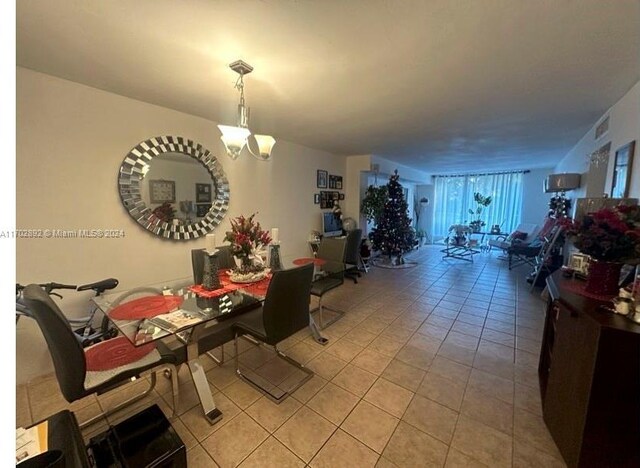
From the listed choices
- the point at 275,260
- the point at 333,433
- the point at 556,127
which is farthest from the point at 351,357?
the point at 556,127

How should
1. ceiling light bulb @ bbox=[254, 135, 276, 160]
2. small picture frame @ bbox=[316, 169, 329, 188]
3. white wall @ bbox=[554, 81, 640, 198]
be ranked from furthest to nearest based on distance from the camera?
small picture frame @ bbox=[316, 169, 329, 188], ceiling light bulb @ bbox=[254, 135, 276, 160], white wall @ bbox=[554, 81, 640, 198]

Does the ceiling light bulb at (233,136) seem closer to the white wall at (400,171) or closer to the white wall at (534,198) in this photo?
the white wall at (400,171)

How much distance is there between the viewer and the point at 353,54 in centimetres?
161

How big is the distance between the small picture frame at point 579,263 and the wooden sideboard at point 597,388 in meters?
0.58

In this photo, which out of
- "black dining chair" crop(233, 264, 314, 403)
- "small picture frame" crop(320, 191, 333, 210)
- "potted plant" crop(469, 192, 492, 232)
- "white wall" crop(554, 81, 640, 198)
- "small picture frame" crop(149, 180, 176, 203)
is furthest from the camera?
"potted plant" crop(469, 192, 492, 232)

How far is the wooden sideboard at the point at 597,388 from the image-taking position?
110 cm

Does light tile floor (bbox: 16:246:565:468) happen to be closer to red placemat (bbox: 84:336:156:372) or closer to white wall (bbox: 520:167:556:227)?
red placemat (bbox: 84:336:156:372)

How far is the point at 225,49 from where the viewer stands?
1.57m

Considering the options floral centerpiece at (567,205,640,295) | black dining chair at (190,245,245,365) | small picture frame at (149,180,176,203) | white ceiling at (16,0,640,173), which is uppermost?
white ceiling at (16,0,640,173)

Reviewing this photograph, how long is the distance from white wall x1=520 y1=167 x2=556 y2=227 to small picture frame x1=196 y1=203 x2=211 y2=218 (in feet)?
26.0

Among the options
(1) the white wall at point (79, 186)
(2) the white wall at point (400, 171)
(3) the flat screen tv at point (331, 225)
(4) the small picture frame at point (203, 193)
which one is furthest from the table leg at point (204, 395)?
(2) the white wall at point (400, 171)

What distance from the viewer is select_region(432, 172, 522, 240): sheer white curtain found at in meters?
7.17

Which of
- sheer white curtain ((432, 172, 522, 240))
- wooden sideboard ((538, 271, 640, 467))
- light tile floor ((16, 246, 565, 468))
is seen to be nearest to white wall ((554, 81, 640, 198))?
wooden sideboard ((538, 271, 640, 467))
